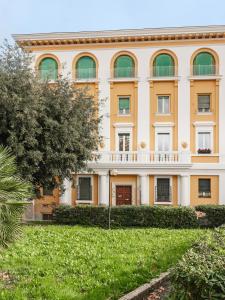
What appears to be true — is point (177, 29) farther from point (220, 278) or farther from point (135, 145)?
point (220, 278)

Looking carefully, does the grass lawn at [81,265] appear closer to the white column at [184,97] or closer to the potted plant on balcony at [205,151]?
the potted plant on balcony at [205,151]

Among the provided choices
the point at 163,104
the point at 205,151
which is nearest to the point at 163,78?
the point at 163,104

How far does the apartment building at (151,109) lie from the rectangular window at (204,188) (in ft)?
0.23

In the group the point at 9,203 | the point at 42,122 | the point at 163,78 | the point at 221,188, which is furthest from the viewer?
the point at 163,78

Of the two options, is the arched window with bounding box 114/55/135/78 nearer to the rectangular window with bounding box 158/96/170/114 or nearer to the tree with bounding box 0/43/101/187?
the rectangular window with bounding box 158/96/170/114

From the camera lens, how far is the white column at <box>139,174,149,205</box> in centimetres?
3519

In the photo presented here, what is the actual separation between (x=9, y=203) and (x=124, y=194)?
1129 inches

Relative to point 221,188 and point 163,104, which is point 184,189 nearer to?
point 221,188

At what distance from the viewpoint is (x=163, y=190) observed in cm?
3572

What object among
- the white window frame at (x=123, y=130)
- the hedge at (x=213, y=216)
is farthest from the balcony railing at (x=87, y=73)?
the hedge at (x=213, y=216)

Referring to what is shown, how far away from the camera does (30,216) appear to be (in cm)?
3581

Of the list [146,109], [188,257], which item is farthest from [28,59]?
[188,257]

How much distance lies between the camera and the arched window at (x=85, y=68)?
37281 mm

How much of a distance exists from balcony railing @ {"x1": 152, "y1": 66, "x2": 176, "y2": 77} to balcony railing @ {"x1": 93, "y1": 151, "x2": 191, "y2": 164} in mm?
5836
